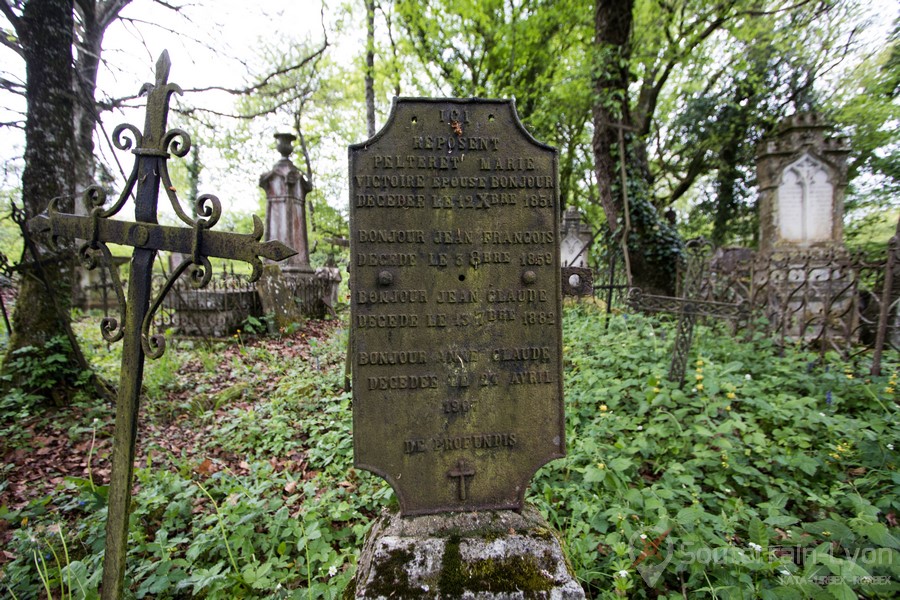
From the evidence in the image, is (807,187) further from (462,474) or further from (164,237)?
(164,237)

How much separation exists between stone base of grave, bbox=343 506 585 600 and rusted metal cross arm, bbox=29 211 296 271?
141cm

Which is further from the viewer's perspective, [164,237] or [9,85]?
[9,85]

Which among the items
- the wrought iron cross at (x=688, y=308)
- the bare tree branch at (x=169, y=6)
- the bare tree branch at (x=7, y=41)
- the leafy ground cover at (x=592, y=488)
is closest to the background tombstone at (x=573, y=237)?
the wrought iron cross at (x=688, y=308)

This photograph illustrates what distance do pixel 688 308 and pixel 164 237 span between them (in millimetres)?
4297

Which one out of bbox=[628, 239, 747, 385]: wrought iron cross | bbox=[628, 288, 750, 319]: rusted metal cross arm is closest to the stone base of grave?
bbox=[628, 239, 747, 385]: wrought iron cross

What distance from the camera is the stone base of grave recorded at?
1.68 m

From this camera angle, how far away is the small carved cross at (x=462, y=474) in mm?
2023

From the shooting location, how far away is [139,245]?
6.47ft

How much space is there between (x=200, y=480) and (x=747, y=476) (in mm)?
3789

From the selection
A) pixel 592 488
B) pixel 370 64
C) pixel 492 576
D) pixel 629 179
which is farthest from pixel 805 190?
pixel 370 64

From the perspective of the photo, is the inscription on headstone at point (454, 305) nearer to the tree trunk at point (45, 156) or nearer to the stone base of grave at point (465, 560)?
the stone base of grave at point (465, 560)

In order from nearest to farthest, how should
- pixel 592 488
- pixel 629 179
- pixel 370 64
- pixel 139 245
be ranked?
1. pixel 139 245
2. pixel 592 488
3. pixel 629 179
4. pixel 370 64

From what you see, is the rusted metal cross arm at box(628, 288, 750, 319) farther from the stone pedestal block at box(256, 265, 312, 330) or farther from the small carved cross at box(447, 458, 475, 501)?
the stone pedestal block at box(256, 265, 312, 330)

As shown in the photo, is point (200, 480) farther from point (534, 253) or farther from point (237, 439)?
point (534, 253)
